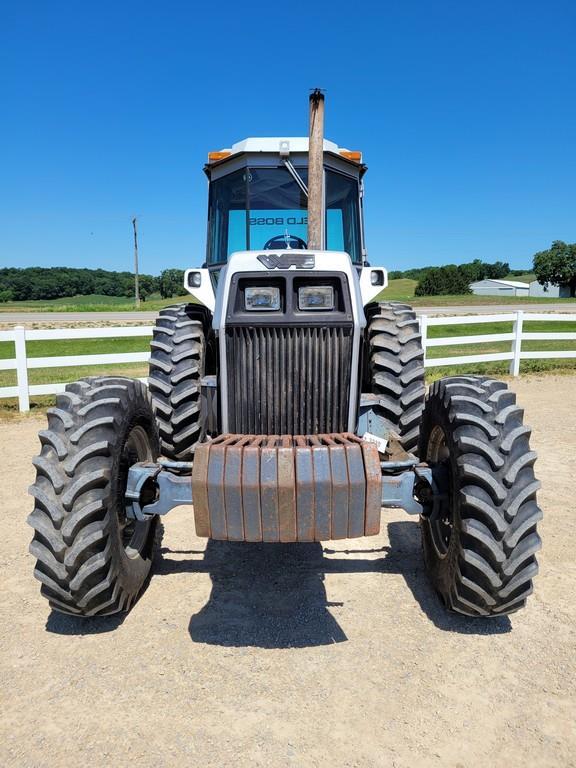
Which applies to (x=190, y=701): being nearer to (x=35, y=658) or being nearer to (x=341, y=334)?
(x=35, y=658)

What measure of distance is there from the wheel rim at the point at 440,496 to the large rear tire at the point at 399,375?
363 millimetres

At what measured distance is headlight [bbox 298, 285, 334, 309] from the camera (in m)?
3.39

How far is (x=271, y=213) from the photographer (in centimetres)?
480

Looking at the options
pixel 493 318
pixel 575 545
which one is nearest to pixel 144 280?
pixel 493 318

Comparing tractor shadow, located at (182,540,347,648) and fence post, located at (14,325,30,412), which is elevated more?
fence post, located at (14,325,30,412)

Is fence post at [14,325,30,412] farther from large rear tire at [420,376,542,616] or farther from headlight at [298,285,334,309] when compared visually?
large rear tire at [420,376,542,616]

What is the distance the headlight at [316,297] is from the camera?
3389 mm

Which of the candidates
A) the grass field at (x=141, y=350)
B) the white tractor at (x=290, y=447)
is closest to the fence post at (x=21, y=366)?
the grass field at (x=141, y=350)

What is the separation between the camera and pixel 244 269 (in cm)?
339

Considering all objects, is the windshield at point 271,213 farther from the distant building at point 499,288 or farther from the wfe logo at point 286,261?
the distant building at point 499,288

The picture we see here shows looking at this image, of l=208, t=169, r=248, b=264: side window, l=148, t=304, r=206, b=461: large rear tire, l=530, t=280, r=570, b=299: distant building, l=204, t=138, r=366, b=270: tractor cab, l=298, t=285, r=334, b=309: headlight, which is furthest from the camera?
l=530, t=280, r=570, b=299: distant building

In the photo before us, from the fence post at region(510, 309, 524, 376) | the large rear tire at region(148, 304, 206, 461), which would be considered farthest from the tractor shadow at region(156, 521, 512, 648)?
the fence post at region(510, 309, 524, 376)

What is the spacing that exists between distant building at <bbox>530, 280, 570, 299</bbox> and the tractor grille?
77.3 meters

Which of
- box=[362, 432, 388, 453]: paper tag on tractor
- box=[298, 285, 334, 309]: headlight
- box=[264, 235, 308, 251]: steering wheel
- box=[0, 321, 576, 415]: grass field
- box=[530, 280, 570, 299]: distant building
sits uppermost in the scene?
box=[530, 280, 570, 299]: distant building
